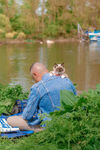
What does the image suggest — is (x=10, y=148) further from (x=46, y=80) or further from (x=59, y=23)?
(x=59, y=23)

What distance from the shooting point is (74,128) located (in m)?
2.25

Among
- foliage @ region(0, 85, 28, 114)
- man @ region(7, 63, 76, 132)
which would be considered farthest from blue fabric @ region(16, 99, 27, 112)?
man @ region(7, 63, 76, 132)

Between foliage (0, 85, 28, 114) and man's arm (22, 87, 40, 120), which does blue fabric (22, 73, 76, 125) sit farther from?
foliage (0, 85, 28, 114)

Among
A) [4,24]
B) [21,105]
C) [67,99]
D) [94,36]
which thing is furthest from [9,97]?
[4,24]

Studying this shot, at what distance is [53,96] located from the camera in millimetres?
3182

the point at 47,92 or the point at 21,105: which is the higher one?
the point at 47,92

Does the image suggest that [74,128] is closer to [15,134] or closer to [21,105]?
[15,134]

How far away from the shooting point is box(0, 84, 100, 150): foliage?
2197 millimetres

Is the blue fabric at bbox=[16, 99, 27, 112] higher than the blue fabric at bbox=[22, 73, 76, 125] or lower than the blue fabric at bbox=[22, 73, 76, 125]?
lower

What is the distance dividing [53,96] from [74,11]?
51.0 meters

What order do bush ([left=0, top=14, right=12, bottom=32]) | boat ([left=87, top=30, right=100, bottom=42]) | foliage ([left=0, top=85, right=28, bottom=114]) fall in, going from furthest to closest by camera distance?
1. bush ([left=0, top=14, right=12, bottom=32])
2. boat ([left=87, top=30, right=100, bottom=42])
3. foliage ([left=0, top=85, right=28, bottom=114])

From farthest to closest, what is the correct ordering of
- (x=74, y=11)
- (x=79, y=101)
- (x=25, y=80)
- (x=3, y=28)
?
(x=74, y=11)
(x=3, y=28)
(x=25, y=80)
(x=79, y=101)

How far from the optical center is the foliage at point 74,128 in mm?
2197

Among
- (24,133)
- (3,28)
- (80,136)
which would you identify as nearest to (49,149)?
(80,136)
